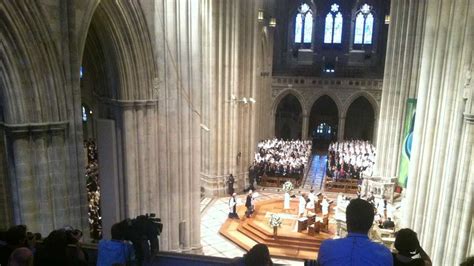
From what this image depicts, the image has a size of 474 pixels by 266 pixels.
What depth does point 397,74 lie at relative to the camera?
747 inches

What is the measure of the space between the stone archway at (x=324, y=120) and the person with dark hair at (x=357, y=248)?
3353 centimetres

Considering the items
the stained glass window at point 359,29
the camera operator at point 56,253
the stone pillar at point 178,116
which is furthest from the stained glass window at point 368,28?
the camera operator at point 56,253

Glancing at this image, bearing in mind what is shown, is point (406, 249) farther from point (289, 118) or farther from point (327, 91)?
point (289, 118)

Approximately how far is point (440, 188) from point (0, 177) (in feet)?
35.1

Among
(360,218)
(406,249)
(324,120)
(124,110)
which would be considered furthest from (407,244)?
(324,120)

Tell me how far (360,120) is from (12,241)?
3391 centimetres

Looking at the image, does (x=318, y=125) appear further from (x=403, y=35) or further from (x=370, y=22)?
(x=403, y=35)

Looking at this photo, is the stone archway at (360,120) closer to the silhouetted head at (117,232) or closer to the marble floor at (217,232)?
the marble floor at (217,232)

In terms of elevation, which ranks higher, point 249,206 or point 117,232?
point 117,232

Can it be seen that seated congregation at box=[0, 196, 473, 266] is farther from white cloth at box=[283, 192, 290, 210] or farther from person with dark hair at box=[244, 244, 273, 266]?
white cloth at box=[283, 192, 290, 210]

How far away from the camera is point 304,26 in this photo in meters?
35.8

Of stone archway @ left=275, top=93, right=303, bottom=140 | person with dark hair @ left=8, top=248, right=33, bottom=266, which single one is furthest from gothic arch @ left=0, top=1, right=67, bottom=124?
stone archway @ left=275, top=93, right=303, bottom=140

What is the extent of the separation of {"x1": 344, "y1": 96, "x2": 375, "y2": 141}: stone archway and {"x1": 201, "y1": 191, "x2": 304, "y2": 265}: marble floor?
17.3 metres

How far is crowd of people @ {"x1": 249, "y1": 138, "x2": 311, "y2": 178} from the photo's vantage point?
22.5m
